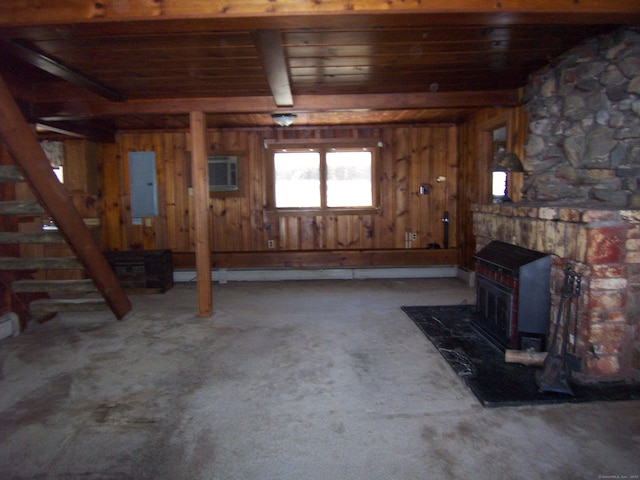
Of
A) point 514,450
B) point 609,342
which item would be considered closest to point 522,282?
point 609,342

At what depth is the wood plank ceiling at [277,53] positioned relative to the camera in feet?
8.04

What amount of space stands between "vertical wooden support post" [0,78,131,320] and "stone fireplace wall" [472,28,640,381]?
382 cm

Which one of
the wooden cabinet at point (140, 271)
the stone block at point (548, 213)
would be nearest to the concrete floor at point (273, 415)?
the stone block at point (548, 213)

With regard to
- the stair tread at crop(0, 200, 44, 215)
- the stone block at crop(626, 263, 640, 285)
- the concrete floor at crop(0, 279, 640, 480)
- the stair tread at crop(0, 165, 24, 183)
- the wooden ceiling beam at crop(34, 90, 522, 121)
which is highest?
the wooden ceiling beam at crop(34, 90, 522, 121)

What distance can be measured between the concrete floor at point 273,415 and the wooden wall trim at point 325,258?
2621 mm

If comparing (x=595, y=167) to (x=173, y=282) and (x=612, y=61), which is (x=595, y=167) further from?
(x=173, y=282)

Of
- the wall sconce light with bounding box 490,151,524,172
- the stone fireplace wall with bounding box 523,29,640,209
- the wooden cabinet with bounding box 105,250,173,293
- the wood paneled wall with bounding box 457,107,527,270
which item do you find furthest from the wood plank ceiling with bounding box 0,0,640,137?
the wooden cabinet with bounding box 105,250,173,293

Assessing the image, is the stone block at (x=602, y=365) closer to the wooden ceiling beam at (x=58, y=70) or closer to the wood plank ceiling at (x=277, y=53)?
the wood plank ceiling at (x=277, y=53)

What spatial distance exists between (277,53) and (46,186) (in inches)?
80.4

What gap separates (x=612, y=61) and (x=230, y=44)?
2830mm

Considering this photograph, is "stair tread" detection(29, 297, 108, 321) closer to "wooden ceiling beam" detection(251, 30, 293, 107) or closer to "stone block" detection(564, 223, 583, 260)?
"wooden ceiling beam" detection(251, 30, 293, 107)

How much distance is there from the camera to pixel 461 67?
12.5 feet

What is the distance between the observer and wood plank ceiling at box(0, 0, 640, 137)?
8.04ft

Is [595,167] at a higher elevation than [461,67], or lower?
lower
